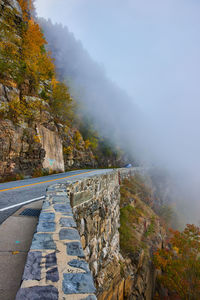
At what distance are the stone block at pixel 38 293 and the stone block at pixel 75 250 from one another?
0.56 m

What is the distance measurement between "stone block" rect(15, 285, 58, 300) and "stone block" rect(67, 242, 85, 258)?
56cm

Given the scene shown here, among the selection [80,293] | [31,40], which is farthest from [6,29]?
[80,293]

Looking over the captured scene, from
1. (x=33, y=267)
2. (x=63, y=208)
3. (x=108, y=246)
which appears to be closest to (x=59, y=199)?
(x=63, y=208)

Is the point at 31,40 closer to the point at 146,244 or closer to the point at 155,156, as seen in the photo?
the point at 146,244

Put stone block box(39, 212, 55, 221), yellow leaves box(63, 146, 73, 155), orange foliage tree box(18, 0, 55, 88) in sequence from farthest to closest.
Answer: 1. yellow leaves box(63, 146, 73, 155)
2. orange foliage tree box(18, 0, 55, 88)
3. stone block box(39, 212, 55, 221)

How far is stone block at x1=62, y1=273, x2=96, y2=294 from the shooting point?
3.97 feet

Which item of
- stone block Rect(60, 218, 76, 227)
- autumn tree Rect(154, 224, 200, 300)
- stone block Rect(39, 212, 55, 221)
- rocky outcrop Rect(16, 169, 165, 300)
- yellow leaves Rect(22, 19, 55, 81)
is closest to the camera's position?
rocky outcrop Rect(16, 169, 165, 300)

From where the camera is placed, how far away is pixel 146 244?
41.0 ft

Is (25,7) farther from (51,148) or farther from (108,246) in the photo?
(108,246)

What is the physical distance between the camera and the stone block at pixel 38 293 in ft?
3.65

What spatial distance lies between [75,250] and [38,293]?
28.4 inches

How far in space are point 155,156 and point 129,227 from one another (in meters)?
62.4

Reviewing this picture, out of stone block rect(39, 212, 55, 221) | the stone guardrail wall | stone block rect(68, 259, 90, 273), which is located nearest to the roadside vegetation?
the stone guardrail wall

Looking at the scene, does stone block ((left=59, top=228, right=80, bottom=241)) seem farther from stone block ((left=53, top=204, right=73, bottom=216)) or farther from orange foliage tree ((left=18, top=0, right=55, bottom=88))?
orange foliage tree ((left=18, top=0, right=55, bottom=88))
